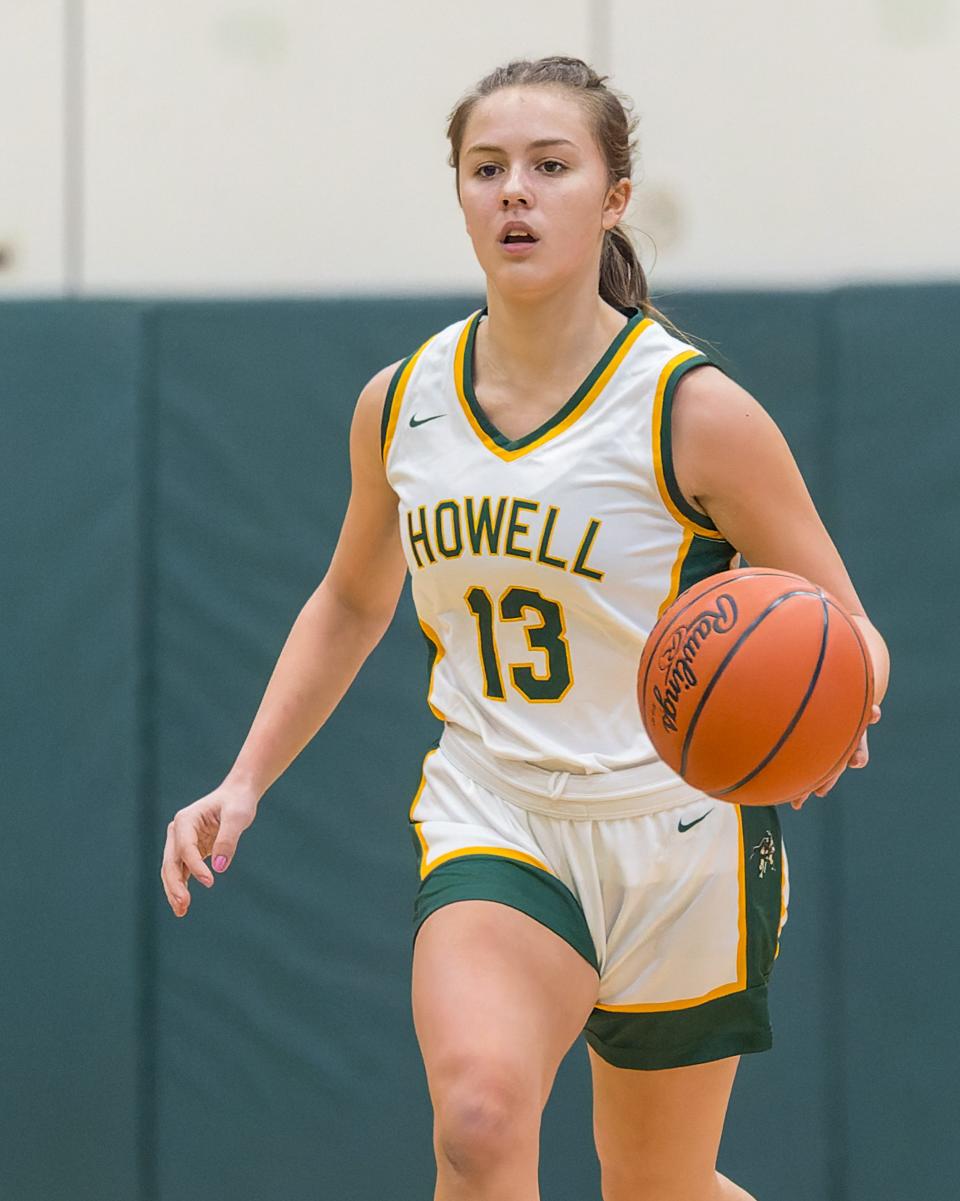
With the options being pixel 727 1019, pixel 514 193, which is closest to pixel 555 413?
pixel 514 193

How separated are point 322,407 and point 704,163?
1.53 meters

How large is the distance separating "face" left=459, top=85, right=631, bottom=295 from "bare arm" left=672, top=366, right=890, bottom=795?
31cm

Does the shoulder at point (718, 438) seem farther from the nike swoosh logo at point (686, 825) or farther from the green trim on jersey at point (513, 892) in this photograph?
the green trim on jersey at point (513, 892)

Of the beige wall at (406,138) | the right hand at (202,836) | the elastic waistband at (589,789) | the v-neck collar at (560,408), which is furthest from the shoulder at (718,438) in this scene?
the beige wall at (406,138)

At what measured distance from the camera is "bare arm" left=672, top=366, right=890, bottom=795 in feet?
9.59

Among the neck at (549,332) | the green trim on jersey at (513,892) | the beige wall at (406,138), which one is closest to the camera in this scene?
the green trim on jersey at (513,892)

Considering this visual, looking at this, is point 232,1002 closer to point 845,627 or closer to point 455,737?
point 455,737

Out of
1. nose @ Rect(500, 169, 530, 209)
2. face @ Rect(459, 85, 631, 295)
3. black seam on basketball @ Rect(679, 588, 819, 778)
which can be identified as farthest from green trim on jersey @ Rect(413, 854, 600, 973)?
nose @ Rect(500, 169, 530, 209)

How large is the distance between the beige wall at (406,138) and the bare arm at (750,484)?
266 centimetres

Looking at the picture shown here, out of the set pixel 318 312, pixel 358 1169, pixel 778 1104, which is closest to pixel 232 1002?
pixel 358 1169

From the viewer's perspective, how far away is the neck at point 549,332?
10.2ft

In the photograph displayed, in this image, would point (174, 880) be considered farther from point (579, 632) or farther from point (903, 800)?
point (903, 800)

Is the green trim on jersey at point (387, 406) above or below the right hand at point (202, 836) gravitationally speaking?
above

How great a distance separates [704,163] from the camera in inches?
221
